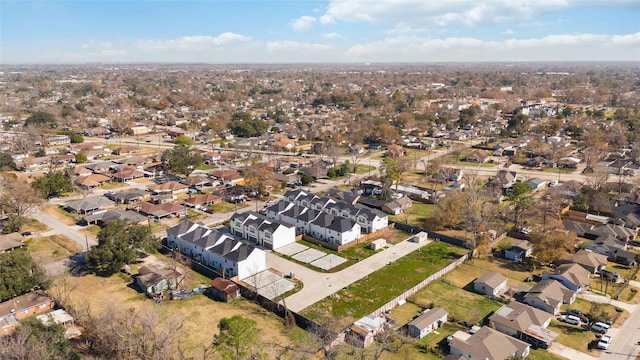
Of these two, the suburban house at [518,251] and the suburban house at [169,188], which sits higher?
the suburban house at [169,188]

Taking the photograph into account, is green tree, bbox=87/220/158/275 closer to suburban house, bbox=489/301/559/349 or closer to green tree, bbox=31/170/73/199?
green tree, bbox=31/170/73/199

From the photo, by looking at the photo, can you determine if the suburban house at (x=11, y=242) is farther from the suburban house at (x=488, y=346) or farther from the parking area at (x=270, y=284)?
the suburban house at (x=488, y=346)

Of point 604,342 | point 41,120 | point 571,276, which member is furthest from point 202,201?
point 41,120

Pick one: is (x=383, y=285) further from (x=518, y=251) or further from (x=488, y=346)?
(x=518, y=251)

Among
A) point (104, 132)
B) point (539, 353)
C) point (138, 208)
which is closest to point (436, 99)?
point (104, 132)

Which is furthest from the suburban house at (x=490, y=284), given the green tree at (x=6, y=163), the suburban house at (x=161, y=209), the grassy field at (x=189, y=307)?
the green tree at (x=6, y=163)

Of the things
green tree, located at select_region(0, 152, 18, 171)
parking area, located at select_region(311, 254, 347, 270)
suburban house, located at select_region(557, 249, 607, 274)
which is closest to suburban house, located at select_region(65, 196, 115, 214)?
green tree, located at select_region(0, 152, 18, 171)
